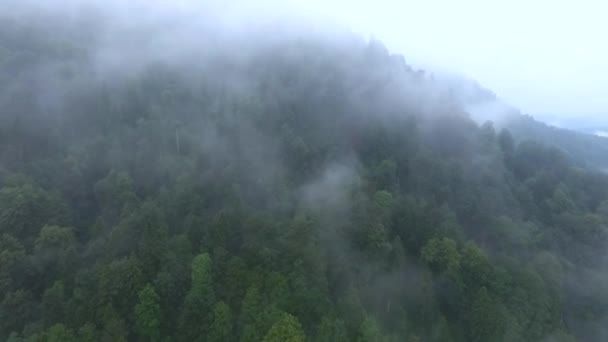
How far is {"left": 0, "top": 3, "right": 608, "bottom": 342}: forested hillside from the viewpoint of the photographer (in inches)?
1949

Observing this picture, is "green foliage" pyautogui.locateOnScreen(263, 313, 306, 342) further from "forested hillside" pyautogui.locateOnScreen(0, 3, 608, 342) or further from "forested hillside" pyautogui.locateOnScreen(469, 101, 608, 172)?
"forested hillside" pyautogui.locateOnScreen(469, 101, 608, 172)

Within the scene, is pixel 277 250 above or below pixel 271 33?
below

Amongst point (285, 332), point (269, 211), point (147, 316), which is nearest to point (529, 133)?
point (269, 211)

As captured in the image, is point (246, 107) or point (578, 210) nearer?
point (578, 210)

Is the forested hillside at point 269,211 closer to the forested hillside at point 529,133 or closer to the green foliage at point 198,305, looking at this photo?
the green foliage at point 198,305

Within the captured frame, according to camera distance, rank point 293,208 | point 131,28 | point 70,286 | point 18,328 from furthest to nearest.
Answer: point 131,28
point 293,208
point 70,286
point 18,328

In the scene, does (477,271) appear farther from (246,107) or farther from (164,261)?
(246,107)

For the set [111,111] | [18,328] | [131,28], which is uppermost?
[131,28]

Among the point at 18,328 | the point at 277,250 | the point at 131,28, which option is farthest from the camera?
the point at 131,28

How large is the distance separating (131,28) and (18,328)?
127660 millimetres

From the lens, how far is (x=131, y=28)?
15162 cm

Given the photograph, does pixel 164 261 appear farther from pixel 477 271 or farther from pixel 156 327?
pixel 477 271

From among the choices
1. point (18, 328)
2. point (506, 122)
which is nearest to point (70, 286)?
point (18, 328)

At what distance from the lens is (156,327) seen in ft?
156
